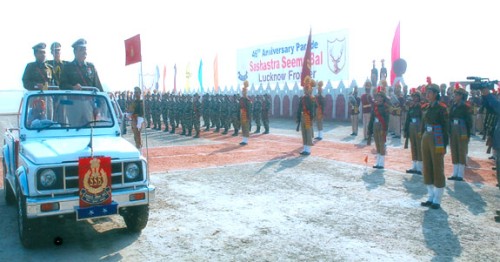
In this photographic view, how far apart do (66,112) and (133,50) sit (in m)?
1.38

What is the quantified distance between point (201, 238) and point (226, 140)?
42.0ft

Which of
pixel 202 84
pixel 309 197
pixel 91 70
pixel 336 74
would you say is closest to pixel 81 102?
pixel 91 70

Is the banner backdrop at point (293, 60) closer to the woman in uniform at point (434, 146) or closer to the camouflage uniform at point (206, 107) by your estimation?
the camouflage uniform at point (206, 107)

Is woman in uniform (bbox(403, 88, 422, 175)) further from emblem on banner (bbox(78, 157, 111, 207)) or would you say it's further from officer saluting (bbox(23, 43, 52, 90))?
officer saluting (bbox(23, 43, 52, 90))

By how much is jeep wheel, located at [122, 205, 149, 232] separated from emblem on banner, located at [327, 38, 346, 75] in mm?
26281

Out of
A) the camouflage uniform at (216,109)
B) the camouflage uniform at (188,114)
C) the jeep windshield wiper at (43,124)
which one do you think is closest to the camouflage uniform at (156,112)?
the camouflage uniform at (216,109)

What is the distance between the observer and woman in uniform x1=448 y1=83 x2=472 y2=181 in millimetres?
9289

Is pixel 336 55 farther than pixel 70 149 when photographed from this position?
Yes

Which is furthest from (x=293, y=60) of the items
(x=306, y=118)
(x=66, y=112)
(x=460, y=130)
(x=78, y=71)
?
→ (x=66, y=112)

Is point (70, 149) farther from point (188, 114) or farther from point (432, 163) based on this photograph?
point (188, 114)

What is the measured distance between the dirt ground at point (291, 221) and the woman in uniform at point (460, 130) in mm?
396

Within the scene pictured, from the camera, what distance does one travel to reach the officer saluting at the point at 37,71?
7.05 m

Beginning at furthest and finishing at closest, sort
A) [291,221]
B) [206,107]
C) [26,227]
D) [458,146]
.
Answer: [206,107], [458,146], [291,221], [26,227]

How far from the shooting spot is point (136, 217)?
5.72 meters
